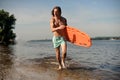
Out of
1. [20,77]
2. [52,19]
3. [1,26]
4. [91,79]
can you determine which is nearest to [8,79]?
[20,77]

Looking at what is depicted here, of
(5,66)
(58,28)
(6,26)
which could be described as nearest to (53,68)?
(58,28)

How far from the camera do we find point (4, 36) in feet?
176

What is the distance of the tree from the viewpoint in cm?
5294

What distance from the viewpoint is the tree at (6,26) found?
52938 millimetres

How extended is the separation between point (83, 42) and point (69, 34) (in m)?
0.61

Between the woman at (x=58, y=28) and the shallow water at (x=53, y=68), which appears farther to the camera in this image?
the woman at (x=58, y=28)

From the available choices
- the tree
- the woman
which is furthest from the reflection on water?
the tree

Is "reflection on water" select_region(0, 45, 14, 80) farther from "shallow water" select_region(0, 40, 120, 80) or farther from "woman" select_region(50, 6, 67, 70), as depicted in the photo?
"woman" select_region(50, 6, 67, 70)

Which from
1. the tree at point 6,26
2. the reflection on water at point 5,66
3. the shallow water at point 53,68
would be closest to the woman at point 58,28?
the shallow water at point 53,68

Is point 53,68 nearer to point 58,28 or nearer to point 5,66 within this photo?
point 58,28

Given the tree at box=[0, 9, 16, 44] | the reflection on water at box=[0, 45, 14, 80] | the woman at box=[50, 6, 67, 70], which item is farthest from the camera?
the tree at box=[0, 9, 16, 44]

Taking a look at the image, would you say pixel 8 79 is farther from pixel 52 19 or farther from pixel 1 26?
pixel 1 26

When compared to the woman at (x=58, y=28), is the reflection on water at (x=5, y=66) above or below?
below

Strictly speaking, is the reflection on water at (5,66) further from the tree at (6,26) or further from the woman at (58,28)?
the tree at (6,26)
